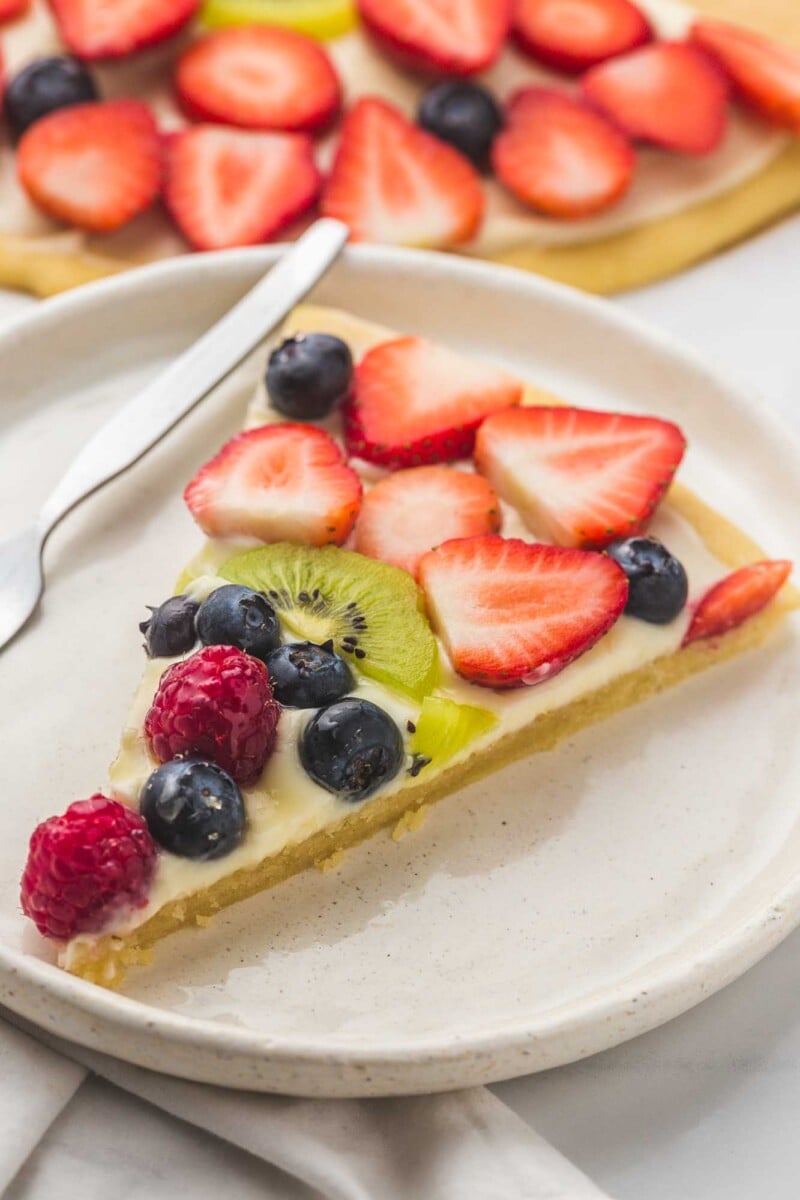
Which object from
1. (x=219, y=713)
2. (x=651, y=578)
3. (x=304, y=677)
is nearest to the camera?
(x=219, y=713)

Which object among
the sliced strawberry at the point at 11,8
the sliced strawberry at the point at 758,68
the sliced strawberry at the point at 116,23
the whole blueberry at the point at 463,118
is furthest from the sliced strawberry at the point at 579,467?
the sliced strawberry at the point at 11,8

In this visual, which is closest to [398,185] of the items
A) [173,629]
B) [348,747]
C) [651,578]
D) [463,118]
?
[463,118]

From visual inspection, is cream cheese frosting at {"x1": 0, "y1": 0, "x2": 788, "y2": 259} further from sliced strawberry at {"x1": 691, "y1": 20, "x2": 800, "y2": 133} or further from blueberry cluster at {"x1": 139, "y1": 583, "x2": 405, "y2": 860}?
blueberry cluster at {"x1": 139, "y1": 583, "x2": 405, "y2": 860}

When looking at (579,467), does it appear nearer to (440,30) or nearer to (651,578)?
(651,578)

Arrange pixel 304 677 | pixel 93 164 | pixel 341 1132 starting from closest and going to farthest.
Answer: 1. pixel 341 1132
2. pixel 304 677
3. pixel 93 164

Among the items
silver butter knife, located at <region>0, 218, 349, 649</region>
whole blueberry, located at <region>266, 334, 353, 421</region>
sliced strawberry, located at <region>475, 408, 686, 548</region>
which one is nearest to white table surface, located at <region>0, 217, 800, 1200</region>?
sliced strawberry, located at <region>475, 408, 686, 548</region>

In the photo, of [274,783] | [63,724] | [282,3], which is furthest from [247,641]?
[282,3]

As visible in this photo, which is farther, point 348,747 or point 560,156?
point 560,156

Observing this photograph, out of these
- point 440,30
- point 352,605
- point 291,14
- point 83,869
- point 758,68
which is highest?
point 758,68
